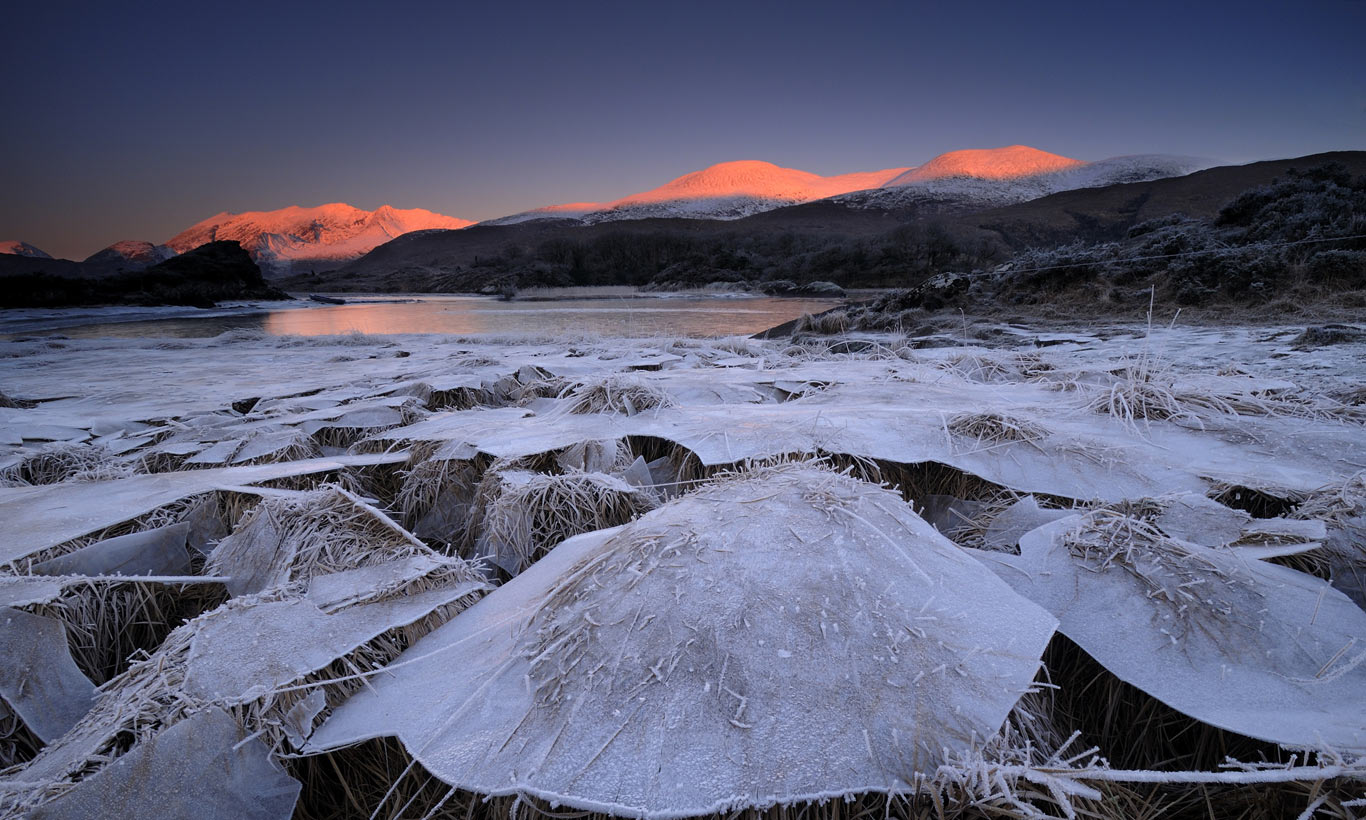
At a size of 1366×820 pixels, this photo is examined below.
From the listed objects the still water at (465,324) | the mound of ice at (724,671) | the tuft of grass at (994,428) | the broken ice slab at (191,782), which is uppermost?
the still water at (465,324)

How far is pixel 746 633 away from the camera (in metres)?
0.82

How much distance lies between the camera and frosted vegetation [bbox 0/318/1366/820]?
69 centimetres

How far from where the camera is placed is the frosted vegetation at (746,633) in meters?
0.69

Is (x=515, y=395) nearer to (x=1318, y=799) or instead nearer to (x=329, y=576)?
(x=329, y=576)

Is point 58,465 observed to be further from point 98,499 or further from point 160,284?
point 160,284

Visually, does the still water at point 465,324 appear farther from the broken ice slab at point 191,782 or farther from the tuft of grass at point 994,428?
the broken ice slab at point 191,782

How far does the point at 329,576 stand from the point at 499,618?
0.42m

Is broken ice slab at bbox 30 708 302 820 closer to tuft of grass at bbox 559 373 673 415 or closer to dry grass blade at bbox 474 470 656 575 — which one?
dry grass blade at bbox 474 470 656 575

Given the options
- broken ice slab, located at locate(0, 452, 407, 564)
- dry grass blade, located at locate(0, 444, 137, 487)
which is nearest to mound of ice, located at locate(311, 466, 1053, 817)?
broken ice slab, located at locate(0, 452, 407, 564)

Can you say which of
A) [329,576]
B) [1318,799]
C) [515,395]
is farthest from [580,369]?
[1318,799]

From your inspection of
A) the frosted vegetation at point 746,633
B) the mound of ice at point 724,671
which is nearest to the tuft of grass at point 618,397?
the frosted vegetation at point 746,633

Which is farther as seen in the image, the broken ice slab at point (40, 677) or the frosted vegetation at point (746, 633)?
the broken ice slab at point (40, 677)

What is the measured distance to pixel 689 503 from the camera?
1.19 meters

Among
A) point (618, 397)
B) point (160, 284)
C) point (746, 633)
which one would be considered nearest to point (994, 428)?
point (746, 633)
